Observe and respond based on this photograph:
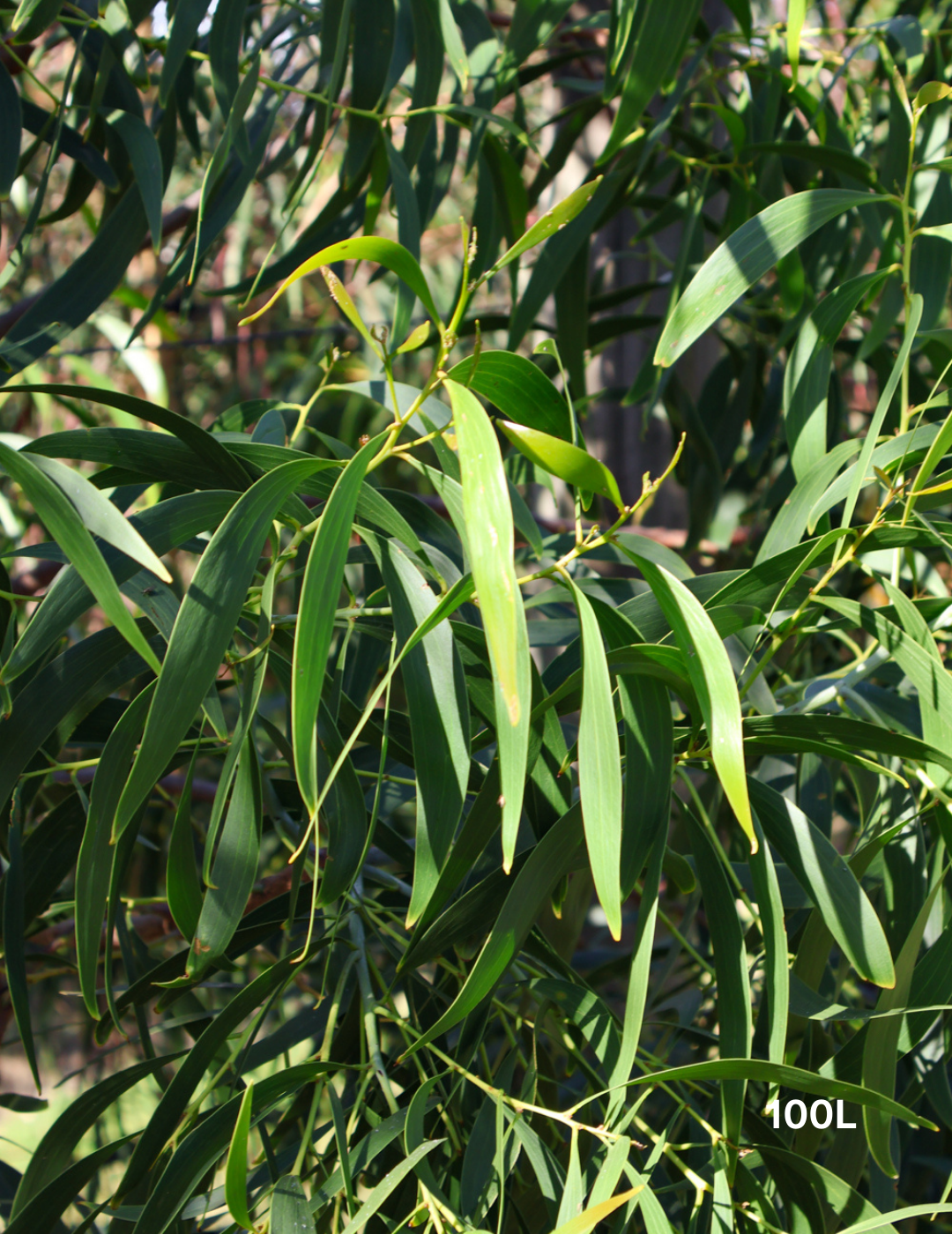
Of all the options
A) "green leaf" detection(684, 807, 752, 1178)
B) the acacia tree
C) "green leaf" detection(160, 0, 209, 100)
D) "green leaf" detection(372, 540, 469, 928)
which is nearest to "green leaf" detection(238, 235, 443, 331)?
the acacia tree

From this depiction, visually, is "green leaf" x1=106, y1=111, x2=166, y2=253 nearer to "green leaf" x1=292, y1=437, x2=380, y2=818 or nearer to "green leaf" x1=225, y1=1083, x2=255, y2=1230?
"green leaf" x1=292, y1=437, x2=380, y2=818

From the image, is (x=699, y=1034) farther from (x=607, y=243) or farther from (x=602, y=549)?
(x=607, y=243)

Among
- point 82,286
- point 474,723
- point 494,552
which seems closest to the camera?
point 494,552

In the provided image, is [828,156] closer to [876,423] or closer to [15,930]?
[876,423]

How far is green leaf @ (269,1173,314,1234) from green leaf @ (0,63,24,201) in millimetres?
491

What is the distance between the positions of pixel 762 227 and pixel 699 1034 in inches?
15.0

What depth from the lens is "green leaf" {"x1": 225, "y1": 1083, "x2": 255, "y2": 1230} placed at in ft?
0.96

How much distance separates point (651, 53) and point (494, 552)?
1.44ft

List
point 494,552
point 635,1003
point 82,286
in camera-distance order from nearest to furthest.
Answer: point 494,552 < point 635,1003 < point 82,286

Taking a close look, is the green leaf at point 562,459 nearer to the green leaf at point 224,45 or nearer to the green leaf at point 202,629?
the green leaf at point 202,629

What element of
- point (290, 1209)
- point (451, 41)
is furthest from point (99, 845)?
A: point (451, 41)

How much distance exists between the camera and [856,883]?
0.35 m

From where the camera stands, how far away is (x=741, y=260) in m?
0.38

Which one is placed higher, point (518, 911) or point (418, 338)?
point (418, 338)
